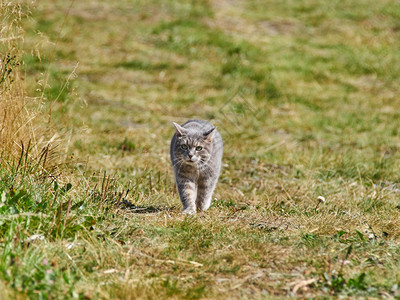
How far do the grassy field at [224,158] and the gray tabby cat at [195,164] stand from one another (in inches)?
9.7

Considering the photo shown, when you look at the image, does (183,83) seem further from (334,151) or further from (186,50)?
(334,151)

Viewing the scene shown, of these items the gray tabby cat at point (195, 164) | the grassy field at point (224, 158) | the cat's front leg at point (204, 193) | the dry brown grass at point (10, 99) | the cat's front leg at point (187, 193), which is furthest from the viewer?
the cat's front leg at point (204, 193)

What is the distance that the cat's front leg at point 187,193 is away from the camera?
5078 millimetres

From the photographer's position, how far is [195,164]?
210 inches

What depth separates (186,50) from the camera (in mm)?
12617

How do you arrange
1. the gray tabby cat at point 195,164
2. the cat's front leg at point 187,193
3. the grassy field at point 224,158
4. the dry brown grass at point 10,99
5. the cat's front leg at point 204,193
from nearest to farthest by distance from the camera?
the grassy field at point 224,158 → the dry brown grass at point 10,99 → the cat's front leg at point 187,193 → the gray tabby cat at point 195,164 → the cat's front leg at point 204,193

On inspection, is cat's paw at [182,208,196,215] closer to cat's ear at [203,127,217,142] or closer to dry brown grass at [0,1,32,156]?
cat's ear at [203,127,217,142]

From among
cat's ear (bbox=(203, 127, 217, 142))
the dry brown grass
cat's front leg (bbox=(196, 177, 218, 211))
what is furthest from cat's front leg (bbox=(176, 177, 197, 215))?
the dry brown grass

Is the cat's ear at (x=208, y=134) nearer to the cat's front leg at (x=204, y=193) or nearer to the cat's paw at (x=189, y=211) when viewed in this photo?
the cat's front leg at (x=204, y=193)

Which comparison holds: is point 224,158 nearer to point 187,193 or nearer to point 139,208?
point 187,193

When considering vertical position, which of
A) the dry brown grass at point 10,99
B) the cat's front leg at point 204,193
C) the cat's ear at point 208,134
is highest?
the dry brown grass at point 10,99

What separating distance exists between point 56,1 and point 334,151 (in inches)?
398

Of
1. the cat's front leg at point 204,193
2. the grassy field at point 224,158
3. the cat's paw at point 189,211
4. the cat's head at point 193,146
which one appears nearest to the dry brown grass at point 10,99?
the grassy field at point 224,158

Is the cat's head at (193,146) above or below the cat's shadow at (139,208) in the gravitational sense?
above
